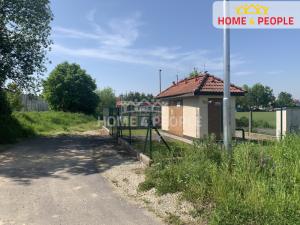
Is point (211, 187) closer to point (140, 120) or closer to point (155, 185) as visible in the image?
point (155, 185)

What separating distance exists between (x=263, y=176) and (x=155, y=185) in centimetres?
244

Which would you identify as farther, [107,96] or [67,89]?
[107,96]

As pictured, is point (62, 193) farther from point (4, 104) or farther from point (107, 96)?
point (107, 96)

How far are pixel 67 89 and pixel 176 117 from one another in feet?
91.7

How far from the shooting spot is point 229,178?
19.8 ft

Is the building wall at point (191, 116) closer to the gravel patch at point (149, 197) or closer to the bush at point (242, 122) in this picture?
the bush at point (242, 122)

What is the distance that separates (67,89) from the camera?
152 feet

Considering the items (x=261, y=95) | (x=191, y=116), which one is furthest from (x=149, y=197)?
(x=261, y=95)

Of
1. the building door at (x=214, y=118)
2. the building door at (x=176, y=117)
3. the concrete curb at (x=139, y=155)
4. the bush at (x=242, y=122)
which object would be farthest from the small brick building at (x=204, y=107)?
the bush at (x=242, y=122)

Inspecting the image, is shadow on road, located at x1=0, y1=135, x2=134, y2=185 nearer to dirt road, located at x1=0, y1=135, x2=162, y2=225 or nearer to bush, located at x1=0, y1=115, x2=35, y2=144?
dirt road, located at x1=0, y1=135, x2=162, y2=225

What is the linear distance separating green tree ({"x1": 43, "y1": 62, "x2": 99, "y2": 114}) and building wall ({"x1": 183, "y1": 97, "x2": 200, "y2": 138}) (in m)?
29.3

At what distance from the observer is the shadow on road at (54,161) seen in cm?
971

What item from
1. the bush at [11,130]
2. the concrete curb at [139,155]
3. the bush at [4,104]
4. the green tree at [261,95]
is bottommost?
the concrete curb at [139,155]

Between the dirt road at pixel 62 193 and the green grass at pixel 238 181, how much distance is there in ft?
3.16
